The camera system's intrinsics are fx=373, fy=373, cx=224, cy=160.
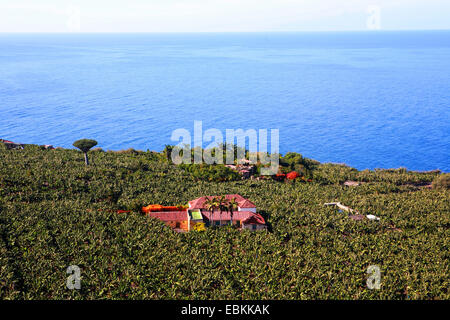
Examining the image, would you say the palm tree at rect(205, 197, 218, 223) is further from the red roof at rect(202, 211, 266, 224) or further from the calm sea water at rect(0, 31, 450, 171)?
the calm sea water at rect(0, 31, 450, 171)

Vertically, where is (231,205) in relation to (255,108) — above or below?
below

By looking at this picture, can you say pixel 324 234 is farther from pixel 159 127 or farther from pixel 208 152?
pixel 159 127

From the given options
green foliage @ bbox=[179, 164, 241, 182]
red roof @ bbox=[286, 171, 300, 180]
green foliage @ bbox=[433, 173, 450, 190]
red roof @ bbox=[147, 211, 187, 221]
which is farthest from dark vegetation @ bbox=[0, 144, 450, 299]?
red roof @ bbox=[286, 171, 300, 180]

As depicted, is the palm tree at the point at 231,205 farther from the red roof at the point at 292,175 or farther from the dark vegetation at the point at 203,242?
the red roof at the point at 292,175

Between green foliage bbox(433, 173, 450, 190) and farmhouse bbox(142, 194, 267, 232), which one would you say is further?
green foliage bbox(433, 173, 450, 190)

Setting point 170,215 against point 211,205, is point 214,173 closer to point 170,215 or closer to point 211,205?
point 170,215

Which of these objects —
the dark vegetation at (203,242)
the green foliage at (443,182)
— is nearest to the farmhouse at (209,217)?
the dark vegetation at (203,242)

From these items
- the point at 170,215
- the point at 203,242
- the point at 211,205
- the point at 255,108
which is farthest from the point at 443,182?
the point at 255,108
